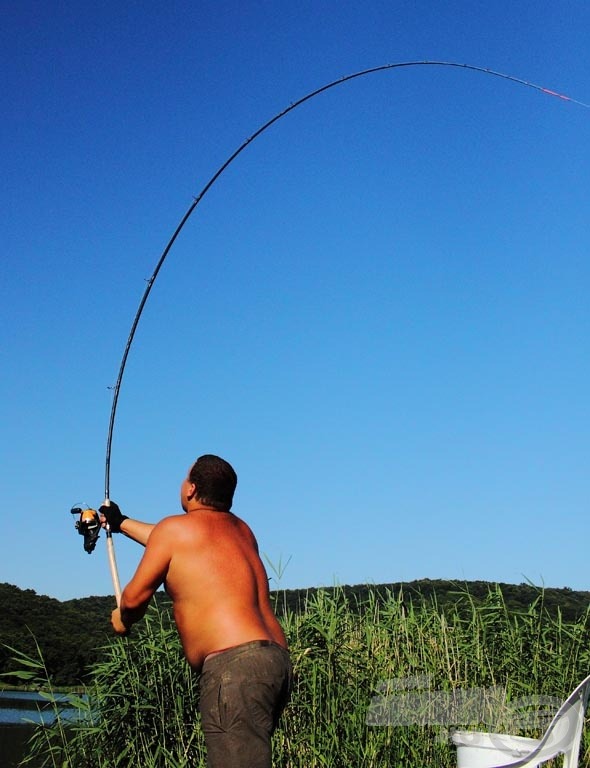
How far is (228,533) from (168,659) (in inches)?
143

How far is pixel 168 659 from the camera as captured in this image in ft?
21.6

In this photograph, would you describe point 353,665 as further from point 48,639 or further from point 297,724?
point 48,639

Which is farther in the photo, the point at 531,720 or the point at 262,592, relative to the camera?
the point at 531,720

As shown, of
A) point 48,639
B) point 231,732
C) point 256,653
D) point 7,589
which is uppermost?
point 7,589

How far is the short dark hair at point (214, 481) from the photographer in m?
3.35

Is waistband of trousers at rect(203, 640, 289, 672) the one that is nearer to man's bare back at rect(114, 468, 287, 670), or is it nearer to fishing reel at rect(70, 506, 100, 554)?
man's bare back at rect(114, 468, 287, 670)

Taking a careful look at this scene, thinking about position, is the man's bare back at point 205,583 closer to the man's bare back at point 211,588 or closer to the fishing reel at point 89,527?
the man's bare back at point 211,588

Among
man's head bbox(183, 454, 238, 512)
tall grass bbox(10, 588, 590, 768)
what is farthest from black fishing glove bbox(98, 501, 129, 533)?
tall grass bbox(10, 588, 590, 768)

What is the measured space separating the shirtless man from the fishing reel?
73 cm

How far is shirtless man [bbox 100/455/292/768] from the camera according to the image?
304 centimetres

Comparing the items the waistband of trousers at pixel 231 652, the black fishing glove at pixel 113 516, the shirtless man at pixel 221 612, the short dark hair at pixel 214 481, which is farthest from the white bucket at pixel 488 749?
the black fishing glove at pixel 113 516

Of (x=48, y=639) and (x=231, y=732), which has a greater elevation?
(x=48, y=639)

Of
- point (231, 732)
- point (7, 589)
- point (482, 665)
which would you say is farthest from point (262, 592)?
point (7, 589)

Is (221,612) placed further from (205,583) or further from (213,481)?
(213,481)
